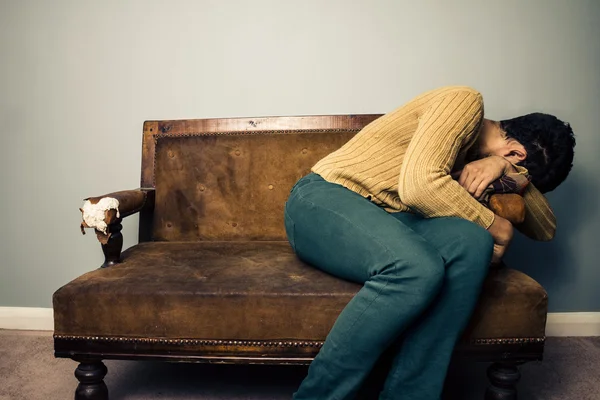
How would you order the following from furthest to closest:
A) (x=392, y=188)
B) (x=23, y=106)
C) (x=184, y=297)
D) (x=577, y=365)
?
(x=23, y=106)
(x=577, y=365)
(x=392, y=188)
(x=184, y=297)

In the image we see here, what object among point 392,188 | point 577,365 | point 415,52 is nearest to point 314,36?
point 415,52

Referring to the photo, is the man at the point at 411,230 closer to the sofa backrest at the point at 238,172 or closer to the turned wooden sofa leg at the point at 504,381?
the turned wooden sofa leg at the point at 504,381

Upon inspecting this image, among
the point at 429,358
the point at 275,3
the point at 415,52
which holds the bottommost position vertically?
the point at 429,358

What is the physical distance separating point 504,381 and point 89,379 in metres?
1.23

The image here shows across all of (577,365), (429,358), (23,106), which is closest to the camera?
(429,358)

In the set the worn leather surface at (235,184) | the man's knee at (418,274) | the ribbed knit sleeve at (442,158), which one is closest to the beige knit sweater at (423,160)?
the ribbed knit sleeve at (442,158)

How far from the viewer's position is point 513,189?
1447mm

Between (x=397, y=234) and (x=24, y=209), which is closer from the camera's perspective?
(x=397, y=234)

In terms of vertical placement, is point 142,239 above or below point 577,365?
above

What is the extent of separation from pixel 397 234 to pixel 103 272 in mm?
917

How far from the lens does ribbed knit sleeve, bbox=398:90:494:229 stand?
1271mm

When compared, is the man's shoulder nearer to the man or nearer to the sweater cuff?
the man

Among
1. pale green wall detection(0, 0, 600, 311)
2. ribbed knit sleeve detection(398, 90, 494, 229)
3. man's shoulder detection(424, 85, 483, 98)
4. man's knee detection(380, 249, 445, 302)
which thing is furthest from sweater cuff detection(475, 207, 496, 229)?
pale green wall detection(0, 0, 600, 311)

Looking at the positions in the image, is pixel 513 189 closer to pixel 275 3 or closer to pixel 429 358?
pixel 429 358
